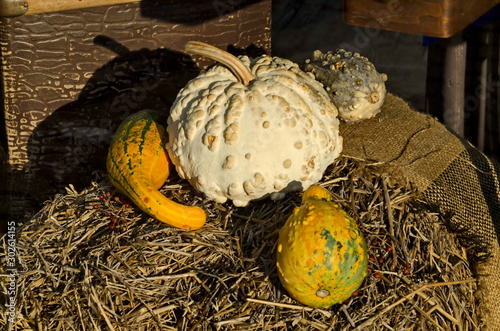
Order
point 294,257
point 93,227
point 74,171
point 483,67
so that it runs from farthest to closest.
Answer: point 483,67, point 74,171, point 93,227, point 294,257

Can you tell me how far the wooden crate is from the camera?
10.1 ft

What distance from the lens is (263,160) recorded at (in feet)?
8.13

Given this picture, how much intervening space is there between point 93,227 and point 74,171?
2.66 ft

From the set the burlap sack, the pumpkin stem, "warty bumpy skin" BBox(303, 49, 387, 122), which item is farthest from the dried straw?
the pumpkin stem

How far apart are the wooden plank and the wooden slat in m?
1.19

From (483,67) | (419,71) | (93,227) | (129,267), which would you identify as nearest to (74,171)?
(93,227)

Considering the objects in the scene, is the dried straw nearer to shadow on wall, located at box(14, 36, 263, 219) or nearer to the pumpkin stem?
the pumpkin stem

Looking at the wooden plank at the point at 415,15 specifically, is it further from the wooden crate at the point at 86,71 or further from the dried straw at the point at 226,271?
the wooden crate at the point at 86,71

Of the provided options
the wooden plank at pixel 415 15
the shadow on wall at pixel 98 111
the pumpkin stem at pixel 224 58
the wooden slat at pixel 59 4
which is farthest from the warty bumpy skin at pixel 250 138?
the wooden slat at pixel 59 4

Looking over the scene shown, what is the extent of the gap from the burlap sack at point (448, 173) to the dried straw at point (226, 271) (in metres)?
0.06

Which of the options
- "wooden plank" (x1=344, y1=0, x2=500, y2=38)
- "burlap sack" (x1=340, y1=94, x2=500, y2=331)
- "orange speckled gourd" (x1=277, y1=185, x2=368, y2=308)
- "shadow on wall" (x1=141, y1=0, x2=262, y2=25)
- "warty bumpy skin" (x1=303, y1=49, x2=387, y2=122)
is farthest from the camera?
"shadow on wall" (x1=141, y1=0, x2=262, y2=25)

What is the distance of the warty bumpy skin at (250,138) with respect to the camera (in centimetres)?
248

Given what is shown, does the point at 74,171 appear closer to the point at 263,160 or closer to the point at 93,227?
the point at 93,227

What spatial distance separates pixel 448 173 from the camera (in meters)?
2.72
